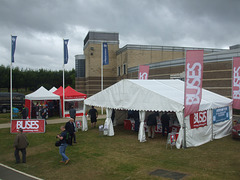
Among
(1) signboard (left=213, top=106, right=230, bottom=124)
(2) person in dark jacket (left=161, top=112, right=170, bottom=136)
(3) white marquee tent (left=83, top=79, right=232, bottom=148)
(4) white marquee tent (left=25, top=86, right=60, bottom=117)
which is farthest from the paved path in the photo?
(4) white marquee tent (left=25, top=86, right=60, bottom=117)

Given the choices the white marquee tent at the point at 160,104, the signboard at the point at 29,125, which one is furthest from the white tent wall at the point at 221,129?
the signboard at the point at 29,125

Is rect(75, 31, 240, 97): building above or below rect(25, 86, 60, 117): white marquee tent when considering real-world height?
above

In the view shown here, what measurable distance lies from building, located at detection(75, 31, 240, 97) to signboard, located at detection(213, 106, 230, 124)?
17.8 feet

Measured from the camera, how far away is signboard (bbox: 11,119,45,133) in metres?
14.7

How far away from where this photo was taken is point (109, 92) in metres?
14.1

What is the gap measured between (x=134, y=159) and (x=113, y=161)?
0.85 metres

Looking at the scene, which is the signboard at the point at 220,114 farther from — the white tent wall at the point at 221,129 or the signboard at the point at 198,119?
the signboard at the point at 198,119

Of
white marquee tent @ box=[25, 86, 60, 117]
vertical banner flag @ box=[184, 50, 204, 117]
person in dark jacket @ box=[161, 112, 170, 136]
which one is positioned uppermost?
vertical banner flag @ box=[184, 50, 204, 117]

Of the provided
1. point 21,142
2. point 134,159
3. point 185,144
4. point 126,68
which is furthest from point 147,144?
point 126,68

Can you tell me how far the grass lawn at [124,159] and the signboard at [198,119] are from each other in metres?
1.06

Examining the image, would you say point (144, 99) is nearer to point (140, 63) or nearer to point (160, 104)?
point (160, 104)

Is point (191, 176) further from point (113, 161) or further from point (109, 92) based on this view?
point (109, 92)

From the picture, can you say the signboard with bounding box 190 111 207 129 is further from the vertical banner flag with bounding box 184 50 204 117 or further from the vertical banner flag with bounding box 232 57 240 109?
the vertical banner flag with bounding box 232 57 240 109

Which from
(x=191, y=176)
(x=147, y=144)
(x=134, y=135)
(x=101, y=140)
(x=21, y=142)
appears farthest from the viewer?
(x=134, y=135)
